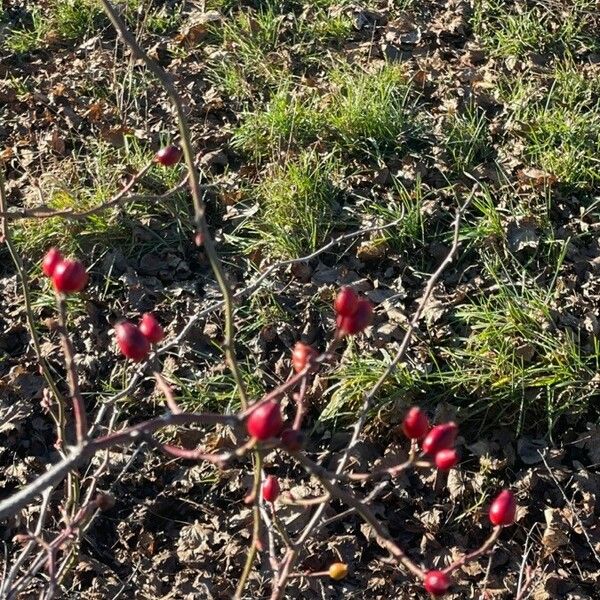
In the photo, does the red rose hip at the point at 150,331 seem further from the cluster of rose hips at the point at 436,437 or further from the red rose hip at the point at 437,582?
the red rose hip at the point at 437,582

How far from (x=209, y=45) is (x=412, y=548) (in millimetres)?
2918

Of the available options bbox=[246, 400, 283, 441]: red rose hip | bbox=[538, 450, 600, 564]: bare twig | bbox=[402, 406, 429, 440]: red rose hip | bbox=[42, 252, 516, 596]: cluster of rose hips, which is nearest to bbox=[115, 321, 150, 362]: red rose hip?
bbox=[42, 252, 516, 596]: cluster of rose hips

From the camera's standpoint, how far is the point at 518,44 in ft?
13.7

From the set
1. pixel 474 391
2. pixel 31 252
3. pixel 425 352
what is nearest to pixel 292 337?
pixel 425 352

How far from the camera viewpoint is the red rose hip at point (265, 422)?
110cm

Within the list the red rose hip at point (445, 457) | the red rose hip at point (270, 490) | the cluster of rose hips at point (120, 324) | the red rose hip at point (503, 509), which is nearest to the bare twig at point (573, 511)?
the red rose hip at point (503, 509)

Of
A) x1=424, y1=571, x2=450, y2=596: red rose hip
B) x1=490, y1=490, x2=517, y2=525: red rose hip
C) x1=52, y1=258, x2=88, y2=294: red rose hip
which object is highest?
x1=52, y1=258, x2=88, y2=294: red rose hip

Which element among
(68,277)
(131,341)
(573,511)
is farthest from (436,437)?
(573,511)

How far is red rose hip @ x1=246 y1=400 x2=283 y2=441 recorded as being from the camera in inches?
43.3

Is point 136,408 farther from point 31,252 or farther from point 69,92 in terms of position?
point 69,92

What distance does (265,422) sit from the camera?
110 centimetres

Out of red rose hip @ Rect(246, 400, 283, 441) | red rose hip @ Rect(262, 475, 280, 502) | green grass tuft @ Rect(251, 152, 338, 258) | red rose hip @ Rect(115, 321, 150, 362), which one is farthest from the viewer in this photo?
green grass tuft @ Rect(251, 152, 338, 258)

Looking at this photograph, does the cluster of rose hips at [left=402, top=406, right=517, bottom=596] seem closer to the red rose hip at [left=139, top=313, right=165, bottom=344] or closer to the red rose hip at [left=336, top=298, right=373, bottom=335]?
the red rose hip at [left=336, top=298, right=373, bottom=335]

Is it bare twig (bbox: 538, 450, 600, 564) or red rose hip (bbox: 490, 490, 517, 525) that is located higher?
red rose hip (bbox: 490, 490, 517, 525)
